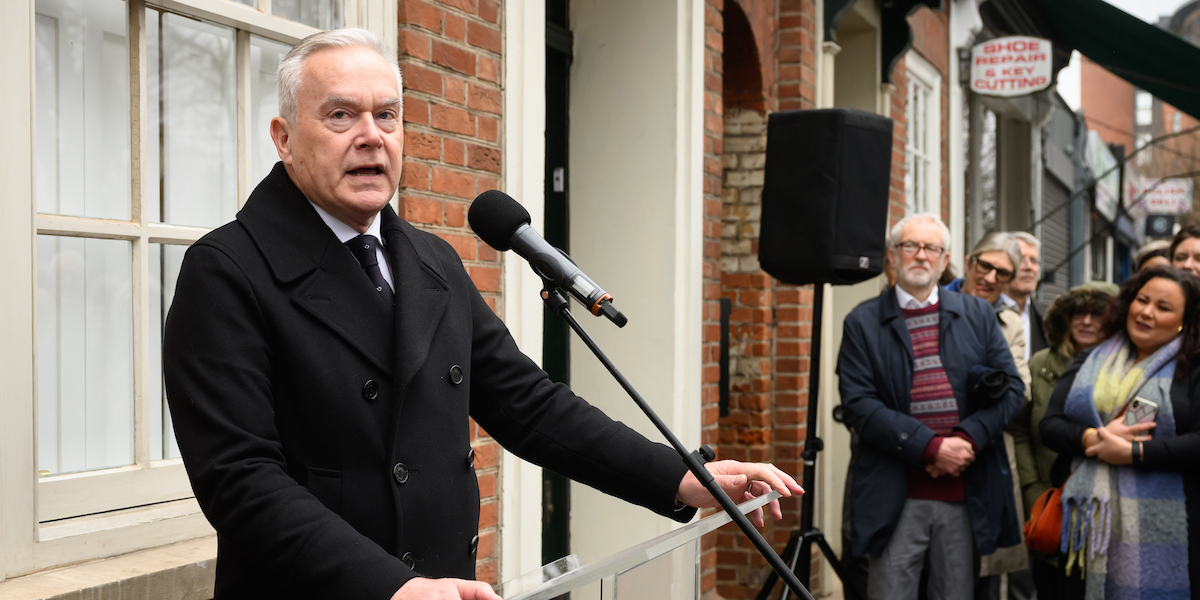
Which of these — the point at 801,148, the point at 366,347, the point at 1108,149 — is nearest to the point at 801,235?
the point at 801,148

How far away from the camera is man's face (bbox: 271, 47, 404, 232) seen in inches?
59.9

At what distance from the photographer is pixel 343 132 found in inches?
60.2

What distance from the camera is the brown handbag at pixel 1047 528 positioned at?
3.83 metres

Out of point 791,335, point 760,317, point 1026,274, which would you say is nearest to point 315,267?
point 760,317

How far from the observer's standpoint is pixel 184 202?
2.34 metres

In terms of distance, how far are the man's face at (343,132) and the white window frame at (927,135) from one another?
636cm

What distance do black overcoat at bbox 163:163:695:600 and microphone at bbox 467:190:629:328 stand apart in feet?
0.44

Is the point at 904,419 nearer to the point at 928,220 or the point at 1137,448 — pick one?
the point at 1137,448

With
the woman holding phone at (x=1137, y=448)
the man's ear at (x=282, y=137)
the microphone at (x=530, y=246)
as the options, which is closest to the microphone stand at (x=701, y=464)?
the microphone at (x=530, y=246)

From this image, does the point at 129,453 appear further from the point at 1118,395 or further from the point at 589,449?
the point at 1118,395

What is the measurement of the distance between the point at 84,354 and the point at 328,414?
3.24 feet

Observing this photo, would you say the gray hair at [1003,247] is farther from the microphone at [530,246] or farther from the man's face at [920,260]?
the microphone at [530,246]

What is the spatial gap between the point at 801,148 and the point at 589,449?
100 inches

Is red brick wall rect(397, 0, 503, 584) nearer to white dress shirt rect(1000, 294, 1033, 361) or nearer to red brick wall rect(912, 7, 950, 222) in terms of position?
white dress shirt rect(1000, 294, 1033, 361)
